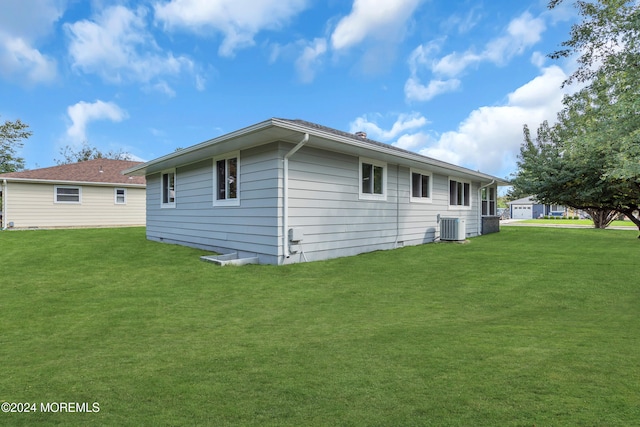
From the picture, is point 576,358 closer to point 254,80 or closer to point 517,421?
point 517,421

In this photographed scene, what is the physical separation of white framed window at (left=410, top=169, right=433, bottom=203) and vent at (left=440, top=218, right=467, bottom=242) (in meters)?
1.06

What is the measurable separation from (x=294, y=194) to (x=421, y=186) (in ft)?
20.3

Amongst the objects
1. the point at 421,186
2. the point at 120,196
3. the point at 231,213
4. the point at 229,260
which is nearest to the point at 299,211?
the point at 229,260

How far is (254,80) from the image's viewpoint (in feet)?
58.8

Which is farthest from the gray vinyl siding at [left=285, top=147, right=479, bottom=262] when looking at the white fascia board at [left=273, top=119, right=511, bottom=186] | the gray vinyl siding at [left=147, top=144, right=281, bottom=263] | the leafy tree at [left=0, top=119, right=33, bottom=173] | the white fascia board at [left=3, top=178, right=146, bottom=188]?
the leafy tree at [left=0, top=119, right=33, bottom=173]

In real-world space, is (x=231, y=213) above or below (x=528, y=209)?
below

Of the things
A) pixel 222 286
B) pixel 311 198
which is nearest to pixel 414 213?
pixel 311 198

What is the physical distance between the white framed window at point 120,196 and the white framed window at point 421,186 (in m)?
17.0

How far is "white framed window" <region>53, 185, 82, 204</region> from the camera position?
725 inches

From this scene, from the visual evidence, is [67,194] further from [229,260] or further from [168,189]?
[229,260]

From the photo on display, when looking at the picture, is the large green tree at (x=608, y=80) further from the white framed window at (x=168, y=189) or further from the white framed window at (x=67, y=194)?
the white framed window at (x=67, y=194)

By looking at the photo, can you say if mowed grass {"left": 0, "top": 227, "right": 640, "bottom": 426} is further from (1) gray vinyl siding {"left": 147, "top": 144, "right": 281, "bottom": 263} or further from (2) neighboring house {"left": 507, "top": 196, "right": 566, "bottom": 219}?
(2) neighboring house {"left": 507, "top": 196, "right": 566, "bottom": 219}

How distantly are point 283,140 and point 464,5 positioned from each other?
32.3 ft

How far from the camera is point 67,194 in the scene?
1869 centimetres
